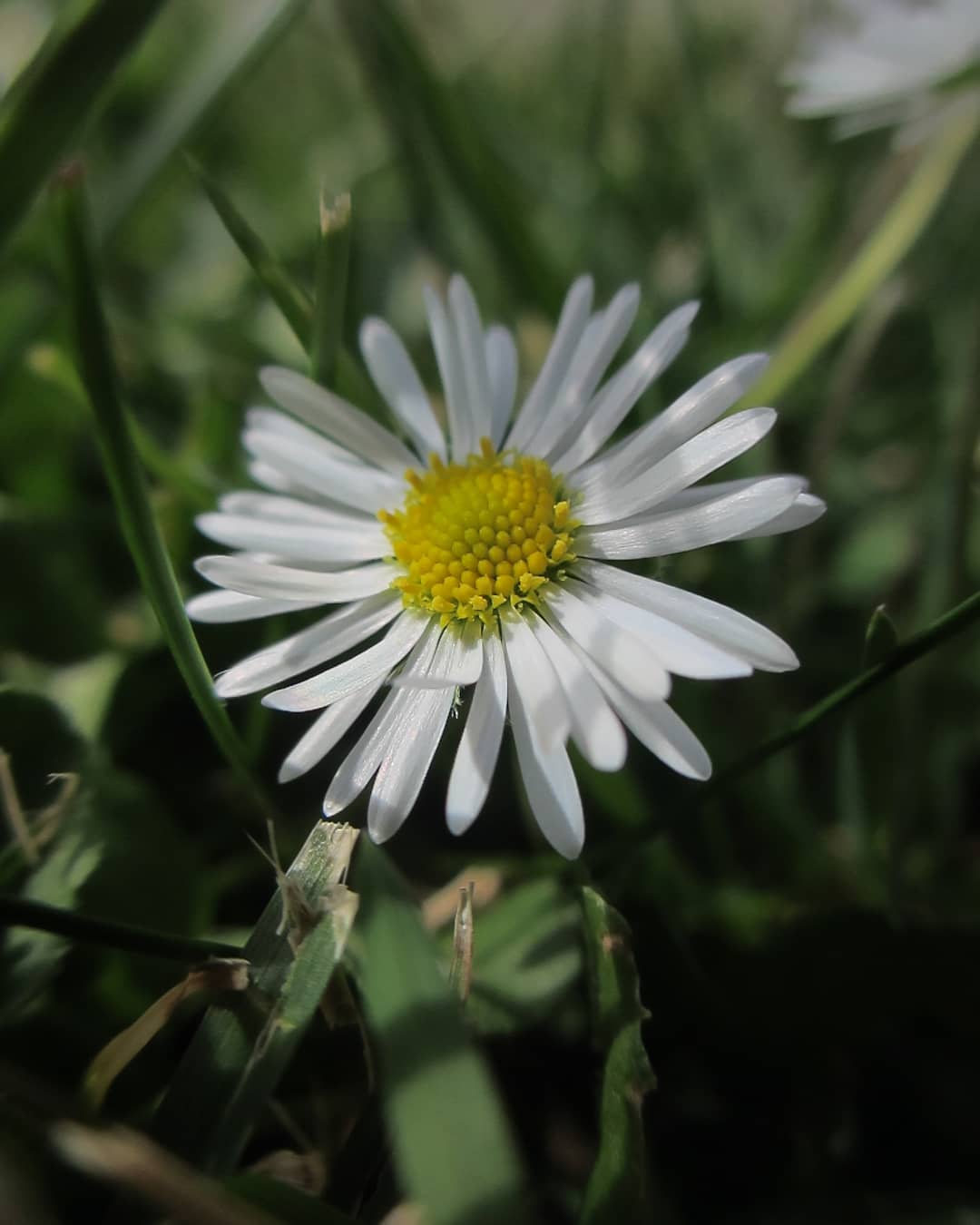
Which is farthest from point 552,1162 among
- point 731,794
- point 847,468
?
point 847,468

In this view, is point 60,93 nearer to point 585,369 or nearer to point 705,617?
point 585,369

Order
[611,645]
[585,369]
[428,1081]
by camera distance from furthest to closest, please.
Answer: [585,369] < [611,645] < [428,1081]

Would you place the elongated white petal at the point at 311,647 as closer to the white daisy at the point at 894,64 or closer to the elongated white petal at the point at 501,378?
the elongated white petal at the point at 501,378

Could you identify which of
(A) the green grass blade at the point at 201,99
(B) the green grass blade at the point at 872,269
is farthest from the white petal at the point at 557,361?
(A) the green grass blade at the point at 201,99

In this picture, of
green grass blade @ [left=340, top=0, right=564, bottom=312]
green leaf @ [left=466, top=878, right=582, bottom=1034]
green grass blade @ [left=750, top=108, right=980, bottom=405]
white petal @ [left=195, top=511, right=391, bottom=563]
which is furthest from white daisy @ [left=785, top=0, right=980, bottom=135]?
green leaf @ [left=466, top=878, right=582, bottom=1034]

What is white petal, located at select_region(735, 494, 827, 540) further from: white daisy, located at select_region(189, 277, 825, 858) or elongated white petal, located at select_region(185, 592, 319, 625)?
elongated white petal, located at select_region(185, 592, 319, 625)

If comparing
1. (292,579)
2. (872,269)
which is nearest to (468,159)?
(872,269)
